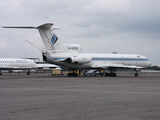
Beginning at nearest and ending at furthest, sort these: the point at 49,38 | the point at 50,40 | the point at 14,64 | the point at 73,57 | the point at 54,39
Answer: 1. the point at 49,38
2. the point at 50,40
3. the point at 54,39
4. the point at 73,57
5. the point at 14,64

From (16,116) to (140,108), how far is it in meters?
4.58

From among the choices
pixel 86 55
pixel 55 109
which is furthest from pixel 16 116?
pixel 86 55

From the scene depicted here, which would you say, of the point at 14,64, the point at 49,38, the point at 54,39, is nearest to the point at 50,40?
the point at 49,38

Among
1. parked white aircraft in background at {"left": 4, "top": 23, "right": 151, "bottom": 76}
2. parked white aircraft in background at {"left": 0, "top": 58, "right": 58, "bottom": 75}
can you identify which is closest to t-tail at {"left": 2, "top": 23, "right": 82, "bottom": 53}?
parked white aircraft in background at {"left": 4, "top": 23, "right": 151, "bottom": 76}

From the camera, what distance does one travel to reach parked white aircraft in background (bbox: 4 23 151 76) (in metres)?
37.0

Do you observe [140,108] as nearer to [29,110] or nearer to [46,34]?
[29,110]

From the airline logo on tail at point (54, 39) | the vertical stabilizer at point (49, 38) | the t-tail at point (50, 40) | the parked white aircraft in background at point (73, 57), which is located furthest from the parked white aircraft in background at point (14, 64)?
the airline logo on tail at point (54, 39)

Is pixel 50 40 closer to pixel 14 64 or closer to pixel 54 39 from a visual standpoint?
pixel 54 39

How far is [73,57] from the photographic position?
38.1m

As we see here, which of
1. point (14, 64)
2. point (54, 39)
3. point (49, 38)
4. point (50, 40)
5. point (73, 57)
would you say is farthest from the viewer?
point (14, 64)

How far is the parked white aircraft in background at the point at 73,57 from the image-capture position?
37.0 m

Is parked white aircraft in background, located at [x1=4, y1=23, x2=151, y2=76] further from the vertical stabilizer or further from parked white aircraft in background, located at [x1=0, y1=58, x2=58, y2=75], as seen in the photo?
parked white aircraft in background, located at [x1=0, y1=58, x2=58, y2=75]

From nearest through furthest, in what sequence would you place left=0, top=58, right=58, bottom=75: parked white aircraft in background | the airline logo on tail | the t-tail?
the t-tail
the airline logo on tail
left=0, top=58, right=58, bottom=75: parked white aircraft in background

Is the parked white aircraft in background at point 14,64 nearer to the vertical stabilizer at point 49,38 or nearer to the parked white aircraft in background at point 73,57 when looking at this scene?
the parked white aircraft in background at point 73,57
